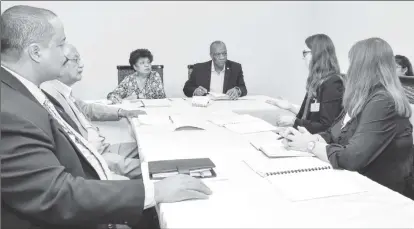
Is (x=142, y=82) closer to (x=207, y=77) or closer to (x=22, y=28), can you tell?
(x=207, y=77)

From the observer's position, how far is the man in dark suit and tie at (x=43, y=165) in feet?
3.13

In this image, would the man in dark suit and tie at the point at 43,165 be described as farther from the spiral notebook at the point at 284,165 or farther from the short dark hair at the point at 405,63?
the short dark hair at the point at 405,63

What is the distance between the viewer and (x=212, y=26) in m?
5.00

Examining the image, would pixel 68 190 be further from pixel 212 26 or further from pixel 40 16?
pixel 212 26


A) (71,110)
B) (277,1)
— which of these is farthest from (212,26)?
(71,110)

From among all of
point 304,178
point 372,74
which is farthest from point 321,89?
point 304,178

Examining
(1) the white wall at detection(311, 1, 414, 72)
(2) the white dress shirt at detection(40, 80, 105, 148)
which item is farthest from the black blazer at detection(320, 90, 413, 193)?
(1) the white wall at detection(311, 1, 414, 72)

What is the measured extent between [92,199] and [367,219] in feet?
2.42

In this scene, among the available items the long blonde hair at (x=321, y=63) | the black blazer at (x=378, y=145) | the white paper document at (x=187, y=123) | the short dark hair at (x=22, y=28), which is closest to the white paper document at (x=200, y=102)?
the white paper document at (x=187, y=123)

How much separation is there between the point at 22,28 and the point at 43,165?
0.47 meters

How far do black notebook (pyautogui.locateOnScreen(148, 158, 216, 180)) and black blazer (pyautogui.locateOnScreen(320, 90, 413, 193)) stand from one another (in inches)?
20.1

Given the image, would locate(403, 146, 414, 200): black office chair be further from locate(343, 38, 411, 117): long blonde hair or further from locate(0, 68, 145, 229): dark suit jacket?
locate(0, 68, 145, 229): dark suit jacket

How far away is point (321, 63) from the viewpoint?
8.17 ft

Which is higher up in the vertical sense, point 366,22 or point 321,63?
point 366,22
